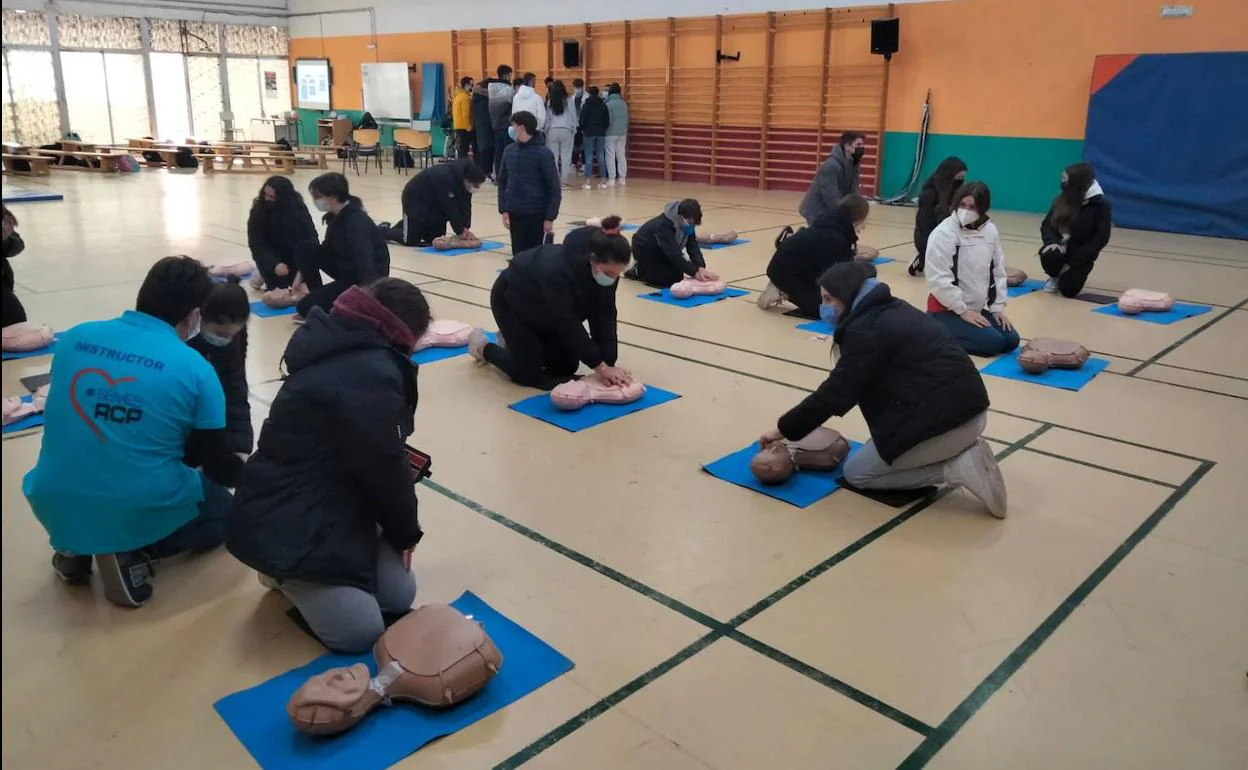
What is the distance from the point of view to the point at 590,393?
496 cm

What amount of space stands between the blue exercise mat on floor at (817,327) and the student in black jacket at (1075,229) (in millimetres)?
2295

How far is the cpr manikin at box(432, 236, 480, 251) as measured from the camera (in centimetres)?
955

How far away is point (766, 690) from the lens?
8.84 feet

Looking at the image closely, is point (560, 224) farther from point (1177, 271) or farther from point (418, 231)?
point (1177, 271)

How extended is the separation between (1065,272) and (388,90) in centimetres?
1694

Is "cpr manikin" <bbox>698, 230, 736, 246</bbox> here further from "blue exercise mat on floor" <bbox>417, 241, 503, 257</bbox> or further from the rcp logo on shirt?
the rcp logo on shirt

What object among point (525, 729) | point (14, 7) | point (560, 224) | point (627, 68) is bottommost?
point (525, 729)

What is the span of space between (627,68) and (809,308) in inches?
434

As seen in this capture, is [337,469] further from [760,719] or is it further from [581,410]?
[581,410]

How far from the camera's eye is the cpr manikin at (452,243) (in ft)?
31.3

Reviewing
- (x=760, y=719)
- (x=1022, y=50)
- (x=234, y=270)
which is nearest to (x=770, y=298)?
(x=234, y=270)

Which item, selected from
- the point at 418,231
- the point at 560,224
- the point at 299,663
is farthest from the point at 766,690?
the point at 560,224

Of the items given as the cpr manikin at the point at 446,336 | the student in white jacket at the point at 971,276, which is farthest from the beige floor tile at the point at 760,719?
the cpr manikin at the point at 446,336

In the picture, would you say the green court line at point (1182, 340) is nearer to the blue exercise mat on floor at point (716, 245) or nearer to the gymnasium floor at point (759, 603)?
the gymnasium floor at point (759, 603)
